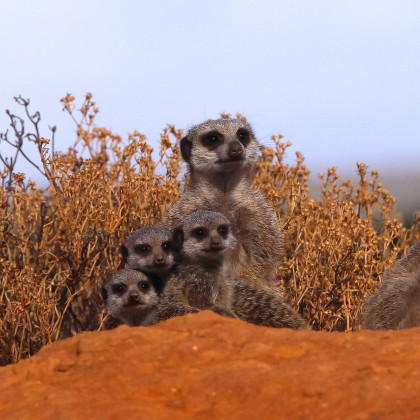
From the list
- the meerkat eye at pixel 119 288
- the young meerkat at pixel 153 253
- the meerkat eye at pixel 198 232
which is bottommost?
the meerkat eye at pixel 119 288

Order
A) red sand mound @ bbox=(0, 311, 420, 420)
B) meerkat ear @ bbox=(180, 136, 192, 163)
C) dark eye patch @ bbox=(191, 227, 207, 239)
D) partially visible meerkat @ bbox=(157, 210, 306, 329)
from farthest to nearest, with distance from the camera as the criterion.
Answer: meerkat ear @ bbox=(180, 136, 192, 163) → dark eye patch @ bbox=(191, 227, 207, 239) → partially visible meerkat @ bbox=(157, 210, 306, 329) → red sand mound @ bbox=(0, 311, 420, 420)

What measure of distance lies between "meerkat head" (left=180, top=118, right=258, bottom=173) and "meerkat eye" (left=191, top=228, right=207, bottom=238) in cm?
84

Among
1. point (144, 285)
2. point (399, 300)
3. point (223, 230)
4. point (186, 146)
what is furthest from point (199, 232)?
point (399, 300)

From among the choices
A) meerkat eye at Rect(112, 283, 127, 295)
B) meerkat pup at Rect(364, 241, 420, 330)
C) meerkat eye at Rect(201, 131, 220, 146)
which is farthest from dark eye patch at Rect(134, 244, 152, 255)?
meerkat pup at Rect(364, 241, 420, 330)

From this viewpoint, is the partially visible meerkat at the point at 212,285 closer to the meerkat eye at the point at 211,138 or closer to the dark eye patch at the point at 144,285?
the dark eye patch at the point at 144,285

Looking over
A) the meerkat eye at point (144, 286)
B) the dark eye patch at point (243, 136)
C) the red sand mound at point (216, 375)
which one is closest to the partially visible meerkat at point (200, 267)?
the meerkat eye at point (144, 286)

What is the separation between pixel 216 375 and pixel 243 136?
3583 millimetres

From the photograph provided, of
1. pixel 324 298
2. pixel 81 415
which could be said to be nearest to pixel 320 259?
pixel 324 298

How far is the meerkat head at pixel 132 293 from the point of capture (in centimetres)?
535

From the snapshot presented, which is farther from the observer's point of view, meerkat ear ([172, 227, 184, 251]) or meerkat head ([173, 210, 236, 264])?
meerkat ear ([172, 227, 184, 251])

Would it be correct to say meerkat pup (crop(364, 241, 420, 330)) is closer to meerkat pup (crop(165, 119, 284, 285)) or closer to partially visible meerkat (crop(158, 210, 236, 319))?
partially visible meerkat (crop(158, 210, 236, 319))

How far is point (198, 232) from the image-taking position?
5426 millimetres

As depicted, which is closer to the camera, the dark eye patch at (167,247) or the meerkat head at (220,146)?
the dark eye patch at (167,247)

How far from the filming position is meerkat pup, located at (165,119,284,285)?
6.07m
